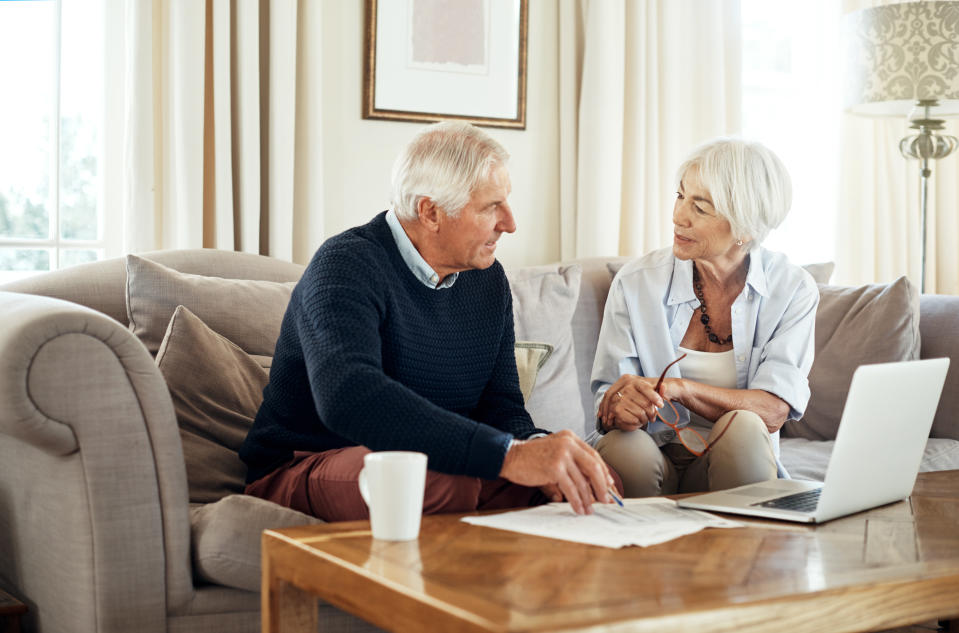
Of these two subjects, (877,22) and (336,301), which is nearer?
(336,301)

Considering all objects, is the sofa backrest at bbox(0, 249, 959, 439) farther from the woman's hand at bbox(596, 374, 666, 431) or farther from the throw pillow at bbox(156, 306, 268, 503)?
the woman's hand at bbox(596, 374, 666, 431)

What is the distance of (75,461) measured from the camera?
1.49 meters

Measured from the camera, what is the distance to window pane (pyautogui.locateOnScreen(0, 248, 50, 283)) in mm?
2643

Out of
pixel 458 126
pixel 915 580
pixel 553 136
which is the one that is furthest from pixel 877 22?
pixel 915 580

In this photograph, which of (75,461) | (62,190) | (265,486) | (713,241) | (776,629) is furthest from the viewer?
(62,190)

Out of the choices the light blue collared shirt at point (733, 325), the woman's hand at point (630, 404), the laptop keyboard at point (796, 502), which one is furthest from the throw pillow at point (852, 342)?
the laptop keyboard at point (796, 502)

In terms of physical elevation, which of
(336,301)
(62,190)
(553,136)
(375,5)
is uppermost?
(375,5)

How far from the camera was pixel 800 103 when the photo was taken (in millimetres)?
3930

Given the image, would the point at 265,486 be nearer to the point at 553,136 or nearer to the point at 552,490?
the point at 552,490

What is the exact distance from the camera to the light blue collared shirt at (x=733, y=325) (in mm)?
2064

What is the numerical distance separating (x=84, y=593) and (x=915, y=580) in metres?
1.15

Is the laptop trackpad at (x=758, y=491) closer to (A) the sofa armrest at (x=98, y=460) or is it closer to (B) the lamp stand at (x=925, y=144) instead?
(A) the sofa armrest at (x=98, y=460)

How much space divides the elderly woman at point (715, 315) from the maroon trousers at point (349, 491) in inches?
15.8

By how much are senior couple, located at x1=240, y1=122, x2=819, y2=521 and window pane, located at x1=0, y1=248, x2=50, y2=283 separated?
1.25 m
